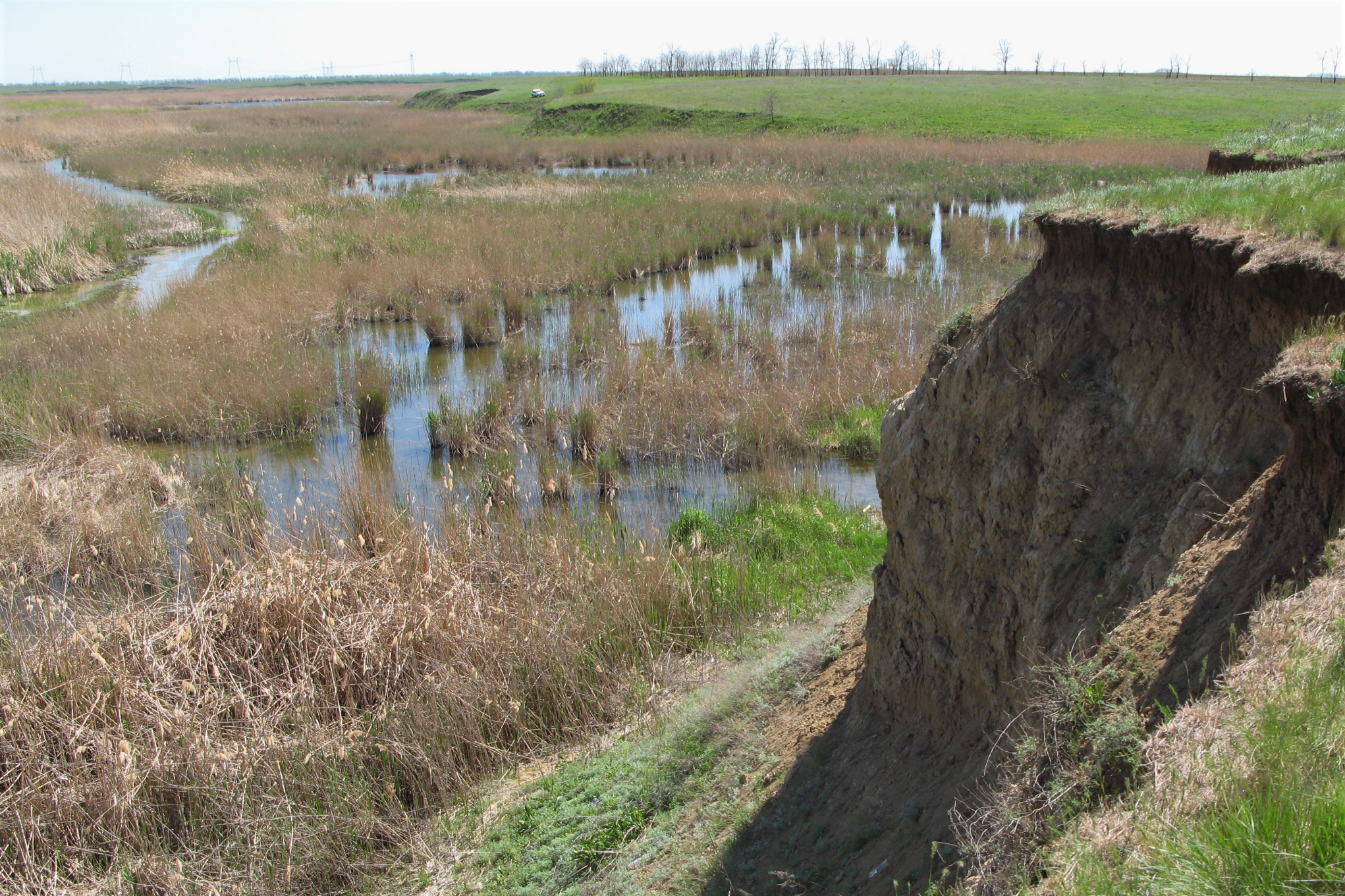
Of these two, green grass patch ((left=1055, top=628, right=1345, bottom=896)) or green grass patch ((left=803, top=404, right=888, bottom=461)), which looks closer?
green grass patch ((left=1055, top=628, right=1345, bottom=896))

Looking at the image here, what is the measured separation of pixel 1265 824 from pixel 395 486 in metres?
9.07

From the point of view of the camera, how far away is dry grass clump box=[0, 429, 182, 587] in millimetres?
7820

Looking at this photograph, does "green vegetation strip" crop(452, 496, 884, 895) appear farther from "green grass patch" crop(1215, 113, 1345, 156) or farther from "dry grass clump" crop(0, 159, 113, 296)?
"dry grass clump" crop(0, 159, 113, 296)

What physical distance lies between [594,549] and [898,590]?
3516 millimetres

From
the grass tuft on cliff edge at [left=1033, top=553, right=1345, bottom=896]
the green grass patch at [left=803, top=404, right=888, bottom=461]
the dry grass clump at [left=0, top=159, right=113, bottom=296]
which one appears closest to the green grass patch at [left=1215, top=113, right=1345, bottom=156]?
the green grass patch at [left=803, top=404, right=888, bottom=461]

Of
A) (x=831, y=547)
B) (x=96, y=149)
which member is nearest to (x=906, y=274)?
(x=831, y=547)

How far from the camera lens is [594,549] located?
7.68 m

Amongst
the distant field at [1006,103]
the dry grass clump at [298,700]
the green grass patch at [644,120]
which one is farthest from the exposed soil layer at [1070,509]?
the green grass patch at [644,120]

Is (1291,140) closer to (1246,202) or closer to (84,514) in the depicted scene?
(1246,202)

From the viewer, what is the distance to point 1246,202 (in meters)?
3.84

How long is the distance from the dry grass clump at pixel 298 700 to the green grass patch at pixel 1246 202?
3.96m

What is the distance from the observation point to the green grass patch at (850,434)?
35.5 ft

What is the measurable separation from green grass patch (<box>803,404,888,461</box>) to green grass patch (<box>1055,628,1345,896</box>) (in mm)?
8521

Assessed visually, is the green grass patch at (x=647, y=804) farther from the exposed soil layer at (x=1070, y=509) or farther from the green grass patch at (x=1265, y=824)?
the green grass patch at (x=1265, y=824)
